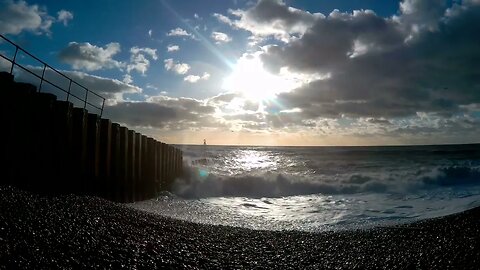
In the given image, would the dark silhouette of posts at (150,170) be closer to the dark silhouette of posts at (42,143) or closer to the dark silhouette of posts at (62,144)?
the dark silhouette of posts at (62,144)

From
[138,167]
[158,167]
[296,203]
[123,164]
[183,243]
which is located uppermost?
[123,164]

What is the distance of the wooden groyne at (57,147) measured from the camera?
5.02m

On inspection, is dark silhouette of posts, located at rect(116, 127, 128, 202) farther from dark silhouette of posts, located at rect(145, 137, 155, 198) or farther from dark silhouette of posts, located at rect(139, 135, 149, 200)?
dark silhouette of posts, located at rect(145, 137, 155, 198)

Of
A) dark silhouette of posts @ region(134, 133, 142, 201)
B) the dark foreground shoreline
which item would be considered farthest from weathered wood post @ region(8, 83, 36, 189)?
dark silhouette of posts @ region(134, 133, 142, 201)

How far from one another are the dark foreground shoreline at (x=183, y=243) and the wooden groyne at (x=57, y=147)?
0.72m

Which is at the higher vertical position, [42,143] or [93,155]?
[42,143]

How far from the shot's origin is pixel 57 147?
5789mm

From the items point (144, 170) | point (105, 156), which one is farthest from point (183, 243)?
point (144, 170)

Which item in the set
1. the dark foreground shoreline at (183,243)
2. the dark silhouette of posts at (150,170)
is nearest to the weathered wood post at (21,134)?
the dark foreground shoreline at (183,243)

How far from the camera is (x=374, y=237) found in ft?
17.4

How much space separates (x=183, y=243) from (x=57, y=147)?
9.32 ft

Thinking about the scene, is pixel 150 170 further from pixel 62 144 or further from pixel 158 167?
pixel 62 144

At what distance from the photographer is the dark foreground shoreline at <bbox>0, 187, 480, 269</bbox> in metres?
3.03

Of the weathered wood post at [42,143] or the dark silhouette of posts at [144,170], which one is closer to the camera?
the weathered wood post at [42,143]
